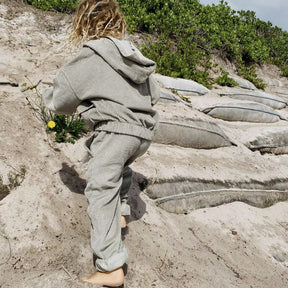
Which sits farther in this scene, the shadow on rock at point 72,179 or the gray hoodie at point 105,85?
the shadow on rock at point 72,179

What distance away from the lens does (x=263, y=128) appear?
450 cm

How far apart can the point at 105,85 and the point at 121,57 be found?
7.0 inches

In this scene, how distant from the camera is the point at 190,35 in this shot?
793cm

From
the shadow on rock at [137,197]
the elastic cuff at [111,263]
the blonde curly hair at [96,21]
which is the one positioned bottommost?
the shadow on rock at [137,197]

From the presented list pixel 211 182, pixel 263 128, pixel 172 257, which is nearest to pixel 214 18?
pixel 263 128

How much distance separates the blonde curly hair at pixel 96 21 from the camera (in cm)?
169

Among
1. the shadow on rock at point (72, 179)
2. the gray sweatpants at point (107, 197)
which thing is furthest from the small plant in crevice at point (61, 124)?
the gray sweatpants at point (107, 197)

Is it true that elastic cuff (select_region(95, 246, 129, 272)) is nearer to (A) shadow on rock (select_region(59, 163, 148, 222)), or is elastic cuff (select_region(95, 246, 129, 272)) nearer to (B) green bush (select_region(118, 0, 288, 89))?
(A) shadow on rock (select_region(59, 163, 148, 222))

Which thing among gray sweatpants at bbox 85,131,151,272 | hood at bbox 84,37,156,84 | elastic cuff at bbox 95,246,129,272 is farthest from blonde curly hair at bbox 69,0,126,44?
elastic cuff at bbox 95,246,129,272

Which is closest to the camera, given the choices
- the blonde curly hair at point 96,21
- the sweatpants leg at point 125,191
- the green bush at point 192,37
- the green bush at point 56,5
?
the blonde curly hair at point 96,21

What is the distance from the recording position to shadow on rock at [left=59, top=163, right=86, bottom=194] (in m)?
2.37

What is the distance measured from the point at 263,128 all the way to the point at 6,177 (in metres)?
3.74

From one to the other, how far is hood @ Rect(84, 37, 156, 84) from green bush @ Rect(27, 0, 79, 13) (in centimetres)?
592

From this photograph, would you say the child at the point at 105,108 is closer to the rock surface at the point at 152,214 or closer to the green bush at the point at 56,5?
the rock surface at the point at 152,214
